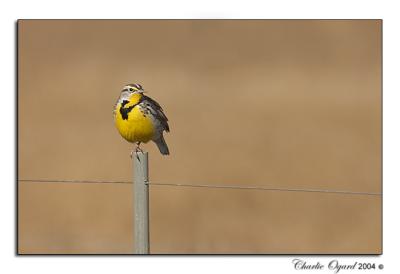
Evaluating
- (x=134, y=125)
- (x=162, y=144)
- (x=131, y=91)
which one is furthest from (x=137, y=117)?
(x=162, y=144)

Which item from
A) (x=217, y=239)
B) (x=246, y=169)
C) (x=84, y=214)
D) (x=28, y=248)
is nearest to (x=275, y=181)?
(x=246, y=169)

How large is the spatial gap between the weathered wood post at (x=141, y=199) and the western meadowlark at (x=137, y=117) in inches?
42.3

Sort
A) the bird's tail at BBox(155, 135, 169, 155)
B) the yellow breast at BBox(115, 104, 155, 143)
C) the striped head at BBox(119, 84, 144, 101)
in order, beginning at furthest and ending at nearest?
the bird's tail at BBox(155, 135, 169, 155)
the striped head at BBox(119, 84, 144, 101)
the yellow breast at BBox(115, 104, 155, 143)

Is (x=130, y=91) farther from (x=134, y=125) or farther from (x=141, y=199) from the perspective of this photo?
(x=141, y=199)

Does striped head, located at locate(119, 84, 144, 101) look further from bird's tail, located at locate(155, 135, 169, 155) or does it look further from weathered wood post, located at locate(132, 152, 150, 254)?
weathered wood post, located at locate(132, 152, 150, 254)

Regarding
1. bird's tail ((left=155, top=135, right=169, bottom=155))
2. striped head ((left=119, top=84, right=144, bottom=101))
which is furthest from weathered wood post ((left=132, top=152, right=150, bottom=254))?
bird's tail ((left=155, top=135, right=169, bottom=155))

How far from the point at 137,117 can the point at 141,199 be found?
120cm

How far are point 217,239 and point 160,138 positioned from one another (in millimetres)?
1568

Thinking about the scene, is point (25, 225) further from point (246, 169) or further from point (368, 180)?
point (368, 180)

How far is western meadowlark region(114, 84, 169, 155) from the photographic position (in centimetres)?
609

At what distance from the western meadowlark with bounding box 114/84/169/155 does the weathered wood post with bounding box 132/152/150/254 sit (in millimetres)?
1075

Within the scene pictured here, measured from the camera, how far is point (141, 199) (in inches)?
197

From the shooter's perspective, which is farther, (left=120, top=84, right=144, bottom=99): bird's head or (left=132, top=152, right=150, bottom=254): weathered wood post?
(left=120, top=84, right=144, bottom=99): bird's head

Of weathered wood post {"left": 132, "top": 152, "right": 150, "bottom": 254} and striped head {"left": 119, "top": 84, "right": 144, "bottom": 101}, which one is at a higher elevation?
striped head {"left": 119, "top": 84, "right": 144, "bottom": 101}
